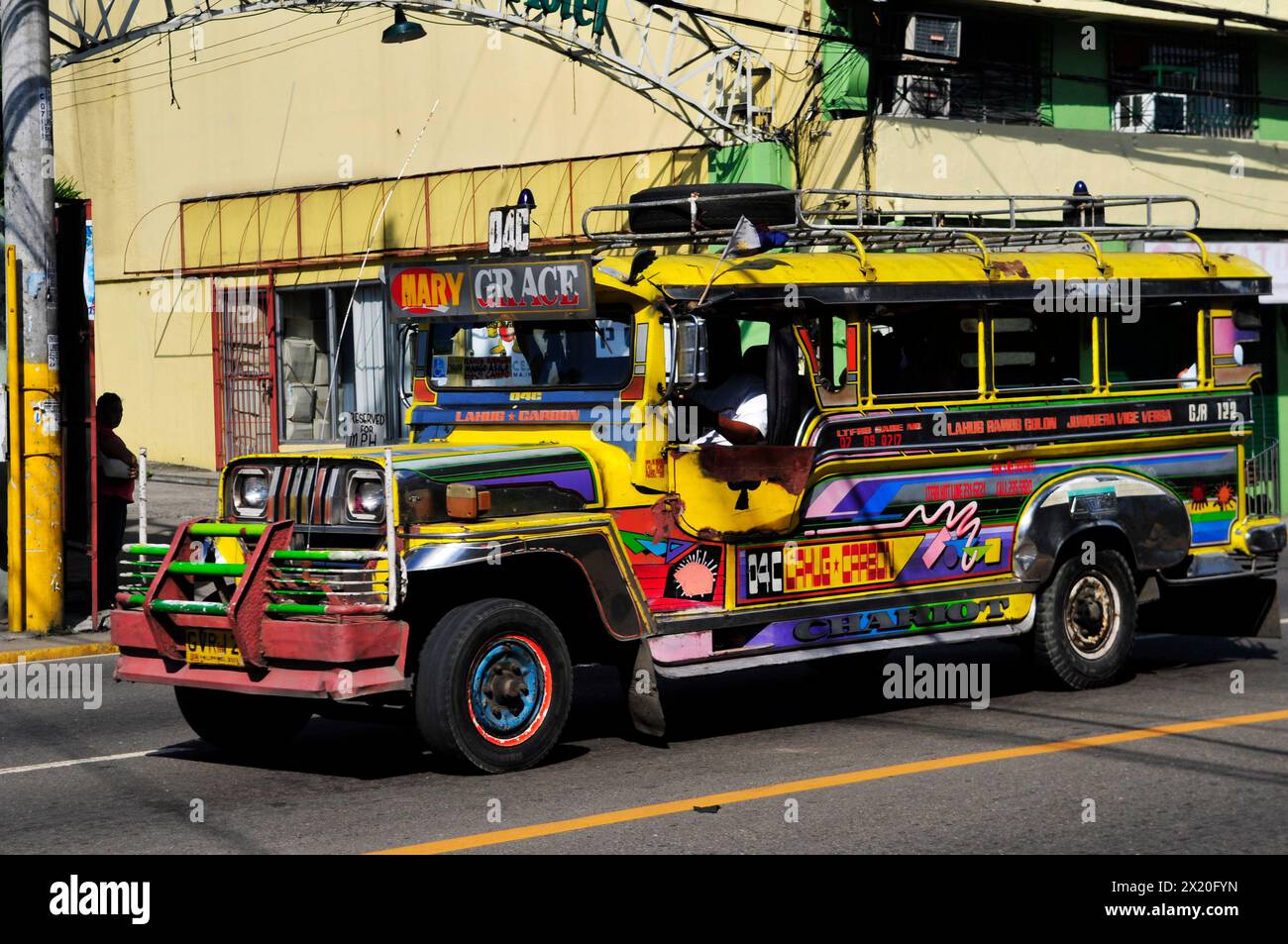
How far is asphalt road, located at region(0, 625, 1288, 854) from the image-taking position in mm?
7035

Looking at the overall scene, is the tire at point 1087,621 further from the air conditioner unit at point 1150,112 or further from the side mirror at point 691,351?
the air conditioner unit at point 1150,112

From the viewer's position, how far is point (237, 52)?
93.9 ft

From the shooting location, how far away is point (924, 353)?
32.9 feet

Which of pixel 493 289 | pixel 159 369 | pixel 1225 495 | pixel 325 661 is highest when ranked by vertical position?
pixel 159 369

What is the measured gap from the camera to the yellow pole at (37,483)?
13727mm

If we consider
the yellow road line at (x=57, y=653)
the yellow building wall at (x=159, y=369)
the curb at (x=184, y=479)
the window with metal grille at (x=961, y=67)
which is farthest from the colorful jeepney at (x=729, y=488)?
the yellow building wall at (x=159, y=369)

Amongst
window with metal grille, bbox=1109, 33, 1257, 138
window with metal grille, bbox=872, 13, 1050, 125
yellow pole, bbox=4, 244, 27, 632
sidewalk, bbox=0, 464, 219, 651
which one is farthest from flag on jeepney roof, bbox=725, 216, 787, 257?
window with metal grille, bbox=1109, 33, 1257, 138

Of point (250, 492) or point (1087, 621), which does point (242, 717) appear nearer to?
point (250, 492)

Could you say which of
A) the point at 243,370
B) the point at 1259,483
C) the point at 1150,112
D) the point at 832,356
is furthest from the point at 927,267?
the point at 243,370

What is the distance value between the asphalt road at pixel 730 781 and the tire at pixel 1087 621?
0.53 ft

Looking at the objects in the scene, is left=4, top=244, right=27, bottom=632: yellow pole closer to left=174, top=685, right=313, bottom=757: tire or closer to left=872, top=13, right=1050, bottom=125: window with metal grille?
left=174, top=685, right=313, bottom=757: tire

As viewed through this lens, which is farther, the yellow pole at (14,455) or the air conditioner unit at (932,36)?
the air conditioner unit at (932,36)

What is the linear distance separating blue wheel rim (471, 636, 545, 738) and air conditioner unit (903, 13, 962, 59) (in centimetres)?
1333

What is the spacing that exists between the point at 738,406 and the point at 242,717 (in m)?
3.06
